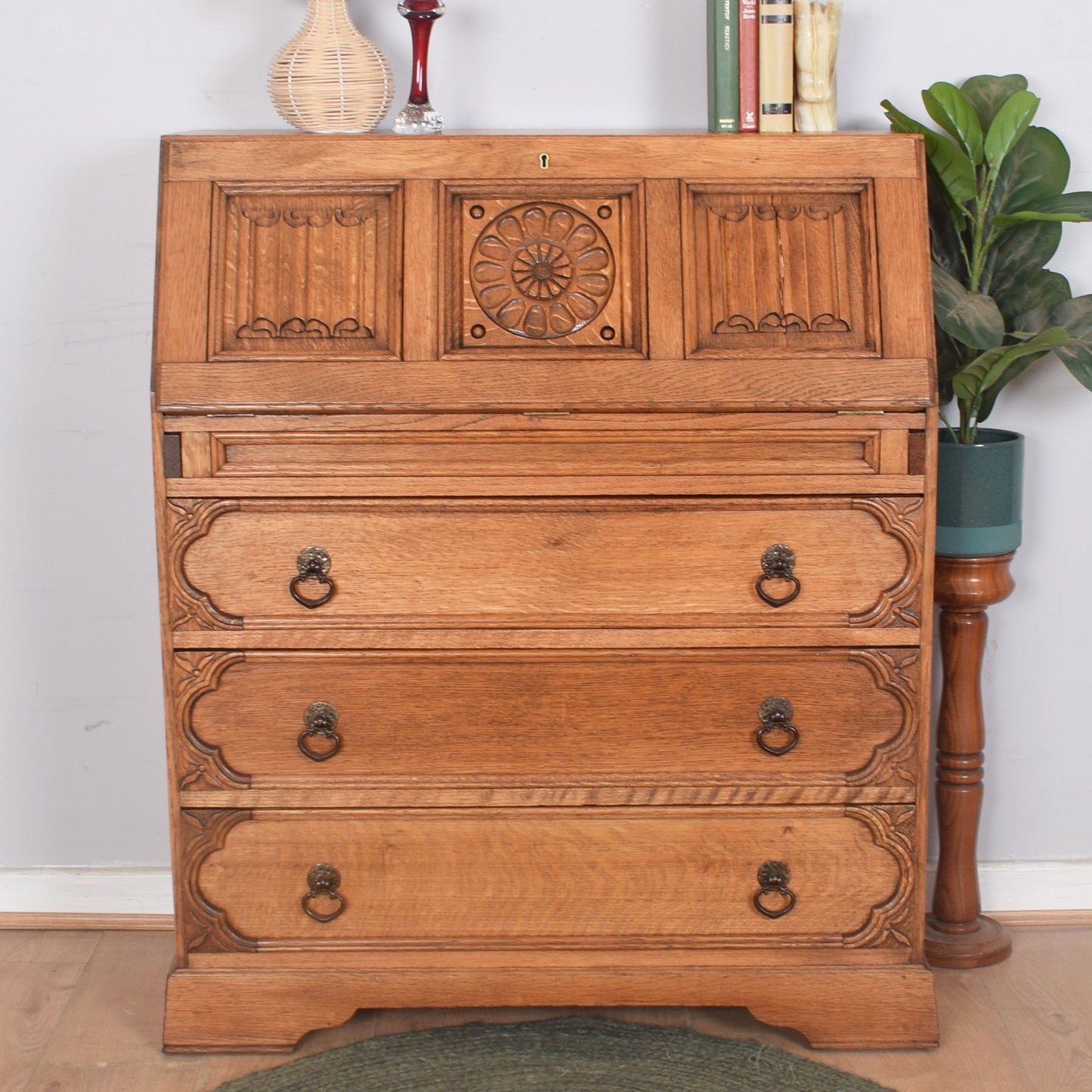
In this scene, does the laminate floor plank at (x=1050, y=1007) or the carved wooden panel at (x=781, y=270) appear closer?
the carved wooden panel at (x=781, y=270)

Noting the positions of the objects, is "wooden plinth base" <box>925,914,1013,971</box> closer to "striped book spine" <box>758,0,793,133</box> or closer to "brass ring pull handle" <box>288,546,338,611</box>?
"brass ring pull handle" <box>288,546,338,611</box>

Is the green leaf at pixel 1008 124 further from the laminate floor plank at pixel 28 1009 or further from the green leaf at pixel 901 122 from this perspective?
the laminate floor plank at pixel 28 1009

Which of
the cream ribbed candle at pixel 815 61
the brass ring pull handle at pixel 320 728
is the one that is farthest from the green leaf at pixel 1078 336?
the brass ring pull handle at pixel 320 728

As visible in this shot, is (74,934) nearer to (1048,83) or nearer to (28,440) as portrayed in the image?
(28,440)

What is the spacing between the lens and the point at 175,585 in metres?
2.05

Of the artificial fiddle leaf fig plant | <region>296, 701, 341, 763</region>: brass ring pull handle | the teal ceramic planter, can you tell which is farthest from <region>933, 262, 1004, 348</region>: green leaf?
<region>296, 701, 341, 763</region>: brass ring pull handle

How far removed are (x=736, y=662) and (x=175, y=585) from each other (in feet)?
2.90

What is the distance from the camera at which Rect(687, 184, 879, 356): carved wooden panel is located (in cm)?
203

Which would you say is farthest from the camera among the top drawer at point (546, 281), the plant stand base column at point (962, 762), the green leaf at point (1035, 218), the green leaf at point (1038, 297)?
the plant stand base column at point (962, 762)

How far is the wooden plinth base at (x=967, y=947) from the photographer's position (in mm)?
2475

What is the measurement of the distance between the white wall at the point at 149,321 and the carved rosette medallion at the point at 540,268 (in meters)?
0.47

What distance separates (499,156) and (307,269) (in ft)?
1.13

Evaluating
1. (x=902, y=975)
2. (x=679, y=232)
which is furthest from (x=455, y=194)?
(x=902, y=975)

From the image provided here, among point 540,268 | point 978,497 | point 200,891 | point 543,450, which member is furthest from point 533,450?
point 200,891
